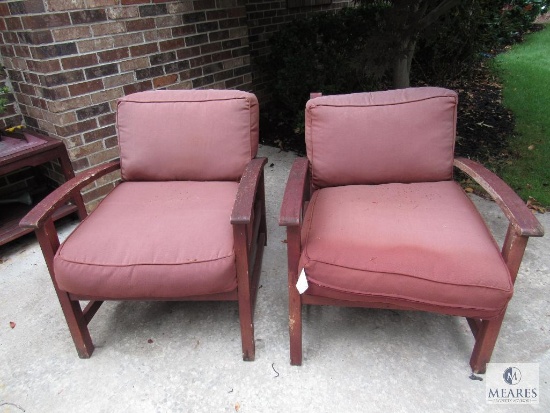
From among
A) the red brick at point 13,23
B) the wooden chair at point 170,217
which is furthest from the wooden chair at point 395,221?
the red brick at point 13,23

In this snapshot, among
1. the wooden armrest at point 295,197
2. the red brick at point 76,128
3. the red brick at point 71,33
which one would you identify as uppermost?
the red brick at point 71,33

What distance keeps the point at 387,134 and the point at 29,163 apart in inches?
82.4

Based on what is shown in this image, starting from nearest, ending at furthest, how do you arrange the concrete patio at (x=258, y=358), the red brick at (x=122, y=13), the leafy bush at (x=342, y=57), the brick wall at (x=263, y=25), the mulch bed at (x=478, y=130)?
the concrete patio at (x=258, y=358), the red brick at (x=122, y=13), the mulch bed at (x=478, y=130), the leafy bush at (x=342, y=57), the brick wall at (x=263, y=25)

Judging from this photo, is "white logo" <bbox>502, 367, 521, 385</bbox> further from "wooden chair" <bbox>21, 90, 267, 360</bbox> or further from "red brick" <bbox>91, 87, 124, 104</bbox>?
"red brick" <bbox>91, 87, 124, 104</bbox>

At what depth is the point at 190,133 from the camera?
212 cm

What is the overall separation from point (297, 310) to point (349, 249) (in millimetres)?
354

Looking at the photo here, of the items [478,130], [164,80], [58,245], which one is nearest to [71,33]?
[164,80]

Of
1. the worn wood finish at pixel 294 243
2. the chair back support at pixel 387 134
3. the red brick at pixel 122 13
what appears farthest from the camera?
the red brick at pixel 122 13

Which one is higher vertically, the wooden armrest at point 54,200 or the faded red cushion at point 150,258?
Answer: the wooden armrest at point 54,200

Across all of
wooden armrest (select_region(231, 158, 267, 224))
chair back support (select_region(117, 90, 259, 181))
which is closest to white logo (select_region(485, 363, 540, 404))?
wooden armrest (select_region(231, 158, 267, 224))

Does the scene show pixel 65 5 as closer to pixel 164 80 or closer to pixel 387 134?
pixel 164 80

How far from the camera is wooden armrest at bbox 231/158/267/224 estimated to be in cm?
153

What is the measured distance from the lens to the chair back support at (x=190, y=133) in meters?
2.11

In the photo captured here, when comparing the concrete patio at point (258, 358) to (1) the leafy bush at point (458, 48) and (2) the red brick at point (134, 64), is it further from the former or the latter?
(1) the leafy bush at point (458, 48)
